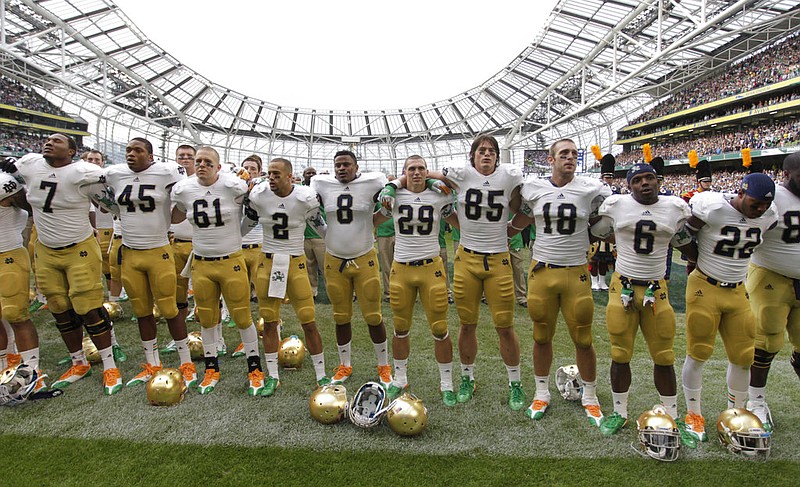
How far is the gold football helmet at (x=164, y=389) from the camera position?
3.97 metres

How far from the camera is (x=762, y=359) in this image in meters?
3.75

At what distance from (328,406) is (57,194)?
3.31 metres

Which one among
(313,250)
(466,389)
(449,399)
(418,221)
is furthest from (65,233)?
(466,389)

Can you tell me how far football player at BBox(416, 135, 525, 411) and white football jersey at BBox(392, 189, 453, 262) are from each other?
226 millimetres

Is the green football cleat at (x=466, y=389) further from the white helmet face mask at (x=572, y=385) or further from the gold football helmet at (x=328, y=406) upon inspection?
the gold football helmet at (x=328, y=406)

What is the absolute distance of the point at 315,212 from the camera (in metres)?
4.38

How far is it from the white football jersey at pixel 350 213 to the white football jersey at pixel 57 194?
232cm

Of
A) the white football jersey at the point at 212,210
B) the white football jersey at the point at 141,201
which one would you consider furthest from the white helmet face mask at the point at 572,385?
the white football jersey at the point at 141,201

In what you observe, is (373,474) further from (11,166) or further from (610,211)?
(11,166)

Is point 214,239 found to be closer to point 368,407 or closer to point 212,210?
point 212,210

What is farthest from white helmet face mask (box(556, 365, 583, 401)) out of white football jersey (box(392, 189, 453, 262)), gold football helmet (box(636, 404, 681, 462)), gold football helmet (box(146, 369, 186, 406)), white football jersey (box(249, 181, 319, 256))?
gold football helmet (box(146, 369, 186, 406))

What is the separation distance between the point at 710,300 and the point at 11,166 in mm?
6493

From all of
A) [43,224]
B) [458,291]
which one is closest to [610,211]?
[458,291]

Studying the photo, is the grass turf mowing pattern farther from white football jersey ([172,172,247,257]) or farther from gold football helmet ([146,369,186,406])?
white football jersey ([172,172,247,257])
